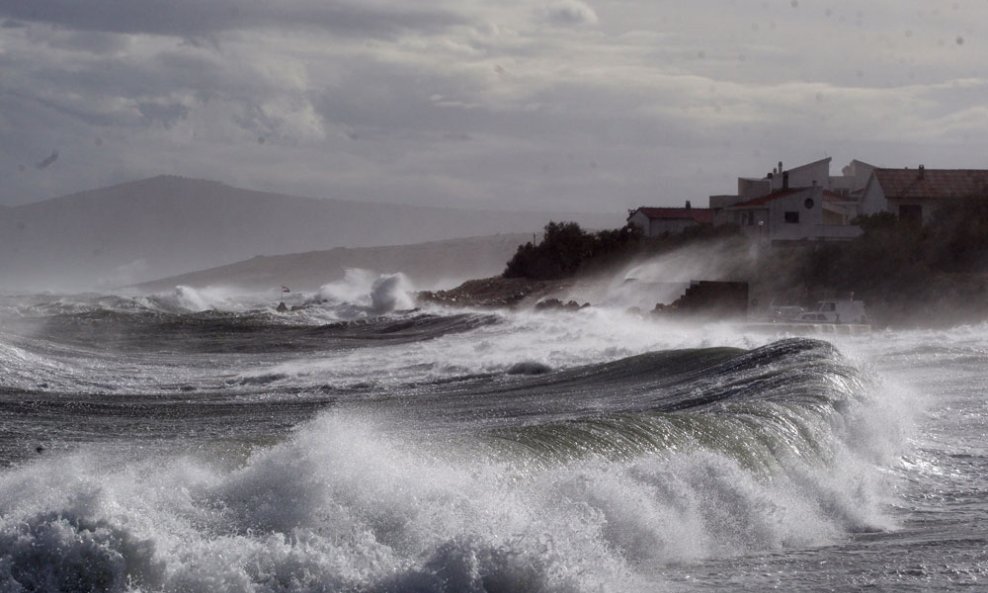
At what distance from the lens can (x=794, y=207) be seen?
179 ft

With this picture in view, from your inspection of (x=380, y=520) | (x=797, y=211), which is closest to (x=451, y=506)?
(x=380, y=520)

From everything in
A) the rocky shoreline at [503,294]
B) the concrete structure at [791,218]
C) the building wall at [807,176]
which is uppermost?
the building wall at [807,176]

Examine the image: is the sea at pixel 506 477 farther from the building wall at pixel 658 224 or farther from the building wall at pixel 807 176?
the building wall at pixel 658 224

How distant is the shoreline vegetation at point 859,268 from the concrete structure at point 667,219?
28.8ft

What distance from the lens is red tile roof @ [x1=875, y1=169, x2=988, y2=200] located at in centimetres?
5400

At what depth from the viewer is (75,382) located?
66.2 feet

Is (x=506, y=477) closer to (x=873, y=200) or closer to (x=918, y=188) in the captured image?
(x=918, y=188)

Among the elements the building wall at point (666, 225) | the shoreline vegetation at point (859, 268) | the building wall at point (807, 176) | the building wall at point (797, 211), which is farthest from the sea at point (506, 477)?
the building wall at point (666, 225)

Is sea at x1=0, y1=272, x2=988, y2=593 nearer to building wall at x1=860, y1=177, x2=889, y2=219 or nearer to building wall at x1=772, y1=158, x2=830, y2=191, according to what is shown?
building wall at x1=860, y1=177, x2=889, y2=219

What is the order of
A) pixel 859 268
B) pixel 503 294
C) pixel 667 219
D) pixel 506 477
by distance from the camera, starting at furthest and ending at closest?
1. pixel 667 219
2. pixel 503 294
3. pixel 859 268
4. pixel 506 477

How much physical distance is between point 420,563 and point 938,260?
125ft

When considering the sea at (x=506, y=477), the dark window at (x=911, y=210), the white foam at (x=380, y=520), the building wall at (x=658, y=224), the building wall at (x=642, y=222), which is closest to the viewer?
the white foam at (x=380, y=520)

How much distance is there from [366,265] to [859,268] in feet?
357

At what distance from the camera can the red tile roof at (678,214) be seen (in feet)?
223
